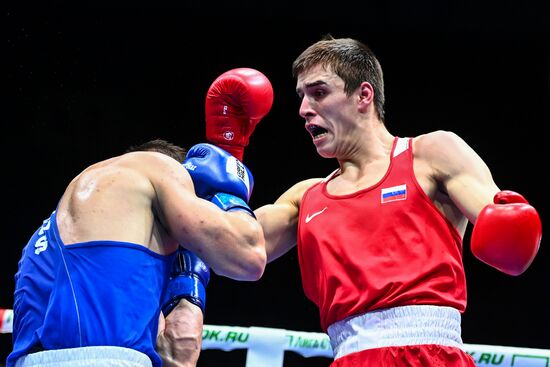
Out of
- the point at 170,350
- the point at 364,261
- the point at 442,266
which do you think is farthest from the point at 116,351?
the point at 442,266

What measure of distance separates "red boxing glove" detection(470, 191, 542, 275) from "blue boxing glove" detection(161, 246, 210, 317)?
0.85 metres

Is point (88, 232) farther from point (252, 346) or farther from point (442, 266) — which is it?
point (252, 346)

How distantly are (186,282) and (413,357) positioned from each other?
0.72 m

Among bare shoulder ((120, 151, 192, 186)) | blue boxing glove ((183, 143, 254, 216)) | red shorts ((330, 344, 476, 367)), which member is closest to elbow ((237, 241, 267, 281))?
blue boxing glove ((183, 143, 254, 216))

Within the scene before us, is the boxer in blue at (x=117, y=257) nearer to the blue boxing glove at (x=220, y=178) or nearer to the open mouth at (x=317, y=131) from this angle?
the blue boxing glove at (x=220, y=178)

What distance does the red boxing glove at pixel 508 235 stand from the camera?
2020 millimetres

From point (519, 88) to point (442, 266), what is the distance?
13.8 feet

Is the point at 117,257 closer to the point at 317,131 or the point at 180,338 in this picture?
the point at 180,338

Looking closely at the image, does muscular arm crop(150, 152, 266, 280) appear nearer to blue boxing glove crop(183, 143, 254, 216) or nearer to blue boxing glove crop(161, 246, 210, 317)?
blue boxing glove crop(183, 143, 254, 216)

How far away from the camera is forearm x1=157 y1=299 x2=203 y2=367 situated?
7.60ft

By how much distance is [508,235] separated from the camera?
2.02 meters

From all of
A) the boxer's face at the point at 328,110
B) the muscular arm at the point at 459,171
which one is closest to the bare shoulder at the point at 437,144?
the muscular arm at the point at 459,171

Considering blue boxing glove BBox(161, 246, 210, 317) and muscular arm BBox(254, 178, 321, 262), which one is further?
muscular arm BBox(254, 178, 321, 262)

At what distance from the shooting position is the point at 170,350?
2.33m
